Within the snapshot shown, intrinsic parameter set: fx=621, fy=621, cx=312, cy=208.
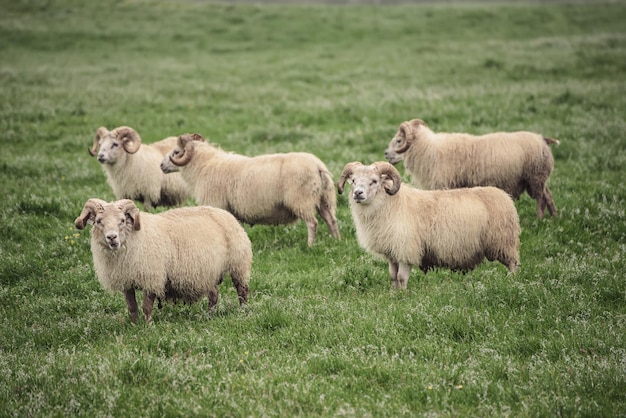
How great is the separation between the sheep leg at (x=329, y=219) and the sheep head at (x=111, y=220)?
4396 millimetres

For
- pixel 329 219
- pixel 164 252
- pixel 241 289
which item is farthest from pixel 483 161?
pixel 164 252

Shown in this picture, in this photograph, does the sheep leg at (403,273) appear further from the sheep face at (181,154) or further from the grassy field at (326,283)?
the sheep face at (181,154)

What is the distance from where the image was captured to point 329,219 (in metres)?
11.2

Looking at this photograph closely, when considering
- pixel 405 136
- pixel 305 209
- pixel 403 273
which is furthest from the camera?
pixel 405 136

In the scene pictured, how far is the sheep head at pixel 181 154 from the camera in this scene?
11.6 m

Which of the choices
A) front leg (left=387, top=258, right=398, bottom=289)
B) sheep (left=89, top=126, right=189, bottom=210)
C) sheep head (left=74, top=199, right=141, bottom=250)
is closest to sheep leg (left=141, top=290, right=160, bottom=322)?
sheep head (left=74, top=199, right=141, bottom=250)

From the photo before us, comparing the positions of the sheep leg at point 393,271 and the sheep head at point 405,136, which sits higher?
the sheep head at point 405,136

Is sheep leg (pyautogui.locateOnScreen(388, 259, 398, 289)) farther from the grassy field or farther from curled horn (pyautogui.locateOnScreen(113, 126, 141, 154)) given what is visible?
curled horn (pyautogui.locateOnScreen(113, 126, 141, 154))

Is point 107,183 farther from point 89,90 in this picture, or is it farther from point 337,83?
point 337,83

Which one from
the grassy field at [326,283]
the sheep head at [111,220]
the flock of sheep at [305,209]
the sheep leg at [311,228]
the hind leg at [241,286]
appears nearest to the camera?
the grassy field at [326,283]

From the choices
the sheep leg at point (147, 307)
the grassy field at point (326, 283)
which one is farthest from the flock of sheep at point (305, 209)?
the grassy field at point (326, 283)

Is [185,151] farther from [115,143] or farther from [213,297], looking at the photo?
[213,297]

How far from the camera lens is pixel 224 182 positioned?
36.9 feet

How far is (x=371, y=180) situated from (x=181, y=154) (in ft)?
14.8
